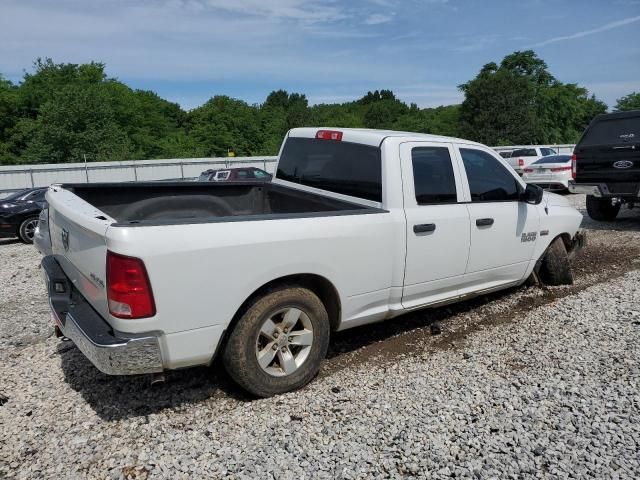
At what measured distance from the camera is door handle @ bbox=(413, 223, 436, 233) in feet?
12.9

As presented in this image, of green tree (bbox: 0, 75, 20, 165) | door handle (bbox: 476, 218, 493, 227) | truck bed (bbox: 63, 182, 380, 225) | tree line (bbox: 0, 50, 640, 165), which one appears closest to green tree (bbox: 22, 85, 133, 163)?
tree line (bbox: 0, 50, 640, 165)

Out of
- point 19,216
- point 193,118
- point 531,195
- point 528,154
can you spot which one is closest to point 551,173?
point 528,154

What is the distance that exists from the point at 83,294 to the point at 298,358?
5.00 feet

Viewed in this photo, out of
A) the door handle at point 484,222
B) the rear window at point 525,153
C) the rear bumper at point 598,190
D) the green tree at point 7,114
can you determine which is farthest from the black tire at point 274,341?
the green tree at point 7,114

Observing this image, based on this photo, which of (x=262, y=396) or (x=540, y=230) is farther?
(x=540, y=230)

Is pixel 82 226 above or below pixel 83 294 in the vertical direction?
above

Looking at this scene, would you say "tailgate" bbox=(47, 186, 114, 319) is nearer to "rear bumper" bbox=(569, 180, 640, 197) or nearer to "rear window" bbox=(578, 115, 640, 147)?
"rear bumper" bbox=(569, 180, 640, 197)

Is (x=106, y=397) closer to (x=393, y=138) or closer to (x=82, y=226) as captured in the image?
(x=82, y=226)

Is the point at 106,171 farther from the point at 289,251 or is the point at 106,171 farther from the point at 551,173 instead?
the point at 289,251

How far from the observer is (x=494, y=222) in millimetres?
4613

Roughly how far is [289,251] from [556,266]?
3816mm

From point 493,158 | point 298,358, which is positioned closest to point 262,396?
point 298,358

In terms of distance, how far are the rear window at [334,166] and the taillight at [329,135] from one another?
0.04m

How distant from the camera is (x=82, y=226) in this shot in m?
3.08
